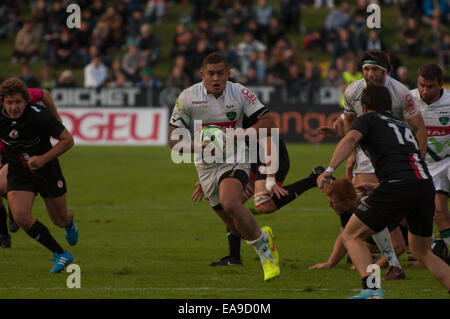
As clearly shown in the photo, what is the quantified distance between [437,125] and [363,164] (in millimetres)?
936

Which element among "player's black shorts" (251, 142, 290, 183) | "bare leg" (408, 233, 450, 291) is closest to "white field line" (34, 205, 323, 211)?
"player's black shorts" (251, 142, 290, 183)

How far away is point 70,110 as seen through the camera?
2541 centimetres

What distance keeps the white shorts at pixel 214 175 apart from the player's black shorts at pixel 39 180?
5.53ft

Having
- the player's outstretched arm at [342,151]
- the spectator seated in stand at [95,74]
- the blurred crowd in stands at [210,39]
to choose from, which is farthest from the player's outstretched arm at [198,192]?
the spectator seated in stand at [95,74]

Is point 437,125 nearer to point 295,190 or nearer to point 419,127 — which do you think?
point 419,127

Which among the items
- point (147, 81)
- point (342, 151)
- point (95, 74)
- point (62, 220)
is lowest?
point (62, 220)

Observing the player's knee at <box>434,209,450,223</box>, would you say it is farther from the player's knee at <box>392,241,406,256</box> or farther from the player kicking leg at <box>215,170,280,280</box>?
the player kicking leg at <box>215,170,280,280</box>

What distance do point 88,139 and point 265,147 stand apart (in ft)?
54.1

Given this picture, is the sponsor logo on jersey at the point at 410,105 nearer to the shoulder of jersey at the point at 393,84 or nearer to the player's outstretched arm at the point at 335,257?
the shoulder of jersey at the point at 393,84

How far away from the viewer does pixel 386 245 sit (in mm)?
8766

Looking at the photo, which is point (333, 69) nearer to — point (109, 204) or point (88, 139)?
point (88, 139)

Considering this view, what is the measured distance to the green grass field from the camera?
8.26m

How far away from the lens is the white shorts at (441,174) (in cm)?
986

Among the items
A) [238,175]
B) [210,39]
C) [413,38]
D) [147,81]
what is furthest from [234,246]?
[413,38]
